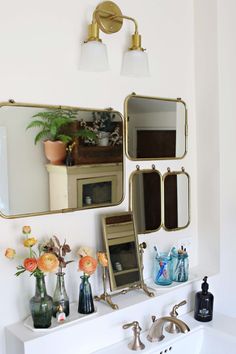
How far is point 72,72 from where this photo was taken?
1.57m

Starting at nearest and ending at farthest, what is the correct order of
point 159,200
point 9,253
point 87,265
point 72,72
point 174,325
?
point 9,253 → point 87,265 → point 72,72 → point 174,325 → point 159,200

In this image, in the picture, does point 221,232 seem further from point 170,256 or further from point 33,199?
point 33,199

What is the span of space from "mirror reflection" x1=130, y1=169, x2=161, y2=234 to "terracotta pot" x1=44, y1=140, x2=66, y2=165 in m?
0.36

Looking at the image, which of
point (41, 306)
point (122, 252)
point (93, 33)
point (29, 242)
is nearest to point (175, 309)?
point (122, 252)

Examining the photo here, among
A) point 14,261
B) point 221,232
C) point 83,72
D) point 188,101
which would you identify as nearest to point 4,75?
point 83,72

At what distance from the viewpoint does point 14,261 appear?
1445 mm

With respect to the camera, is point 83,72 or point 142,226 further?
point 142,226

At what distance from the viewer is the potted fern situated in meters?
1.48

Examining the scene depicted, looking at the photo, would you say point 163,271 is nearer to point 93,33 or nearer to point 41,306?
point 41,306

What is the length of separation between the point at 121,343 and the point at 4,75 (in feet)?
3.50

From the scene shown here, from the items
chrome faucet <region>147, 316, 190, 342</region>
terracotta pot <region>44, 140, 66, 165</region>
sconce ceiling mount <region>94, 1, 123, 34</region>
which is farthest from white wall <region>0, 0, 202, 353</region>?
chrome faucet <region>147, 316, 190, 342</region>

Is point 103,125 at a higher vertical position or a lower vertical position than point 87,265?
higher

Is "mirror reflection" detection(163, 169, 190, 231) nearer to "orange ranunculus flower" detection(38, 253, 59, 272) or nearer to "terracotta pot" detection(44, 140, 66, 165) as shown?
"terracotta pot" detection(44, 140, 66, 165)

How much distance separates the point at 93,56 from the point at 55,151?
1.24 feet
